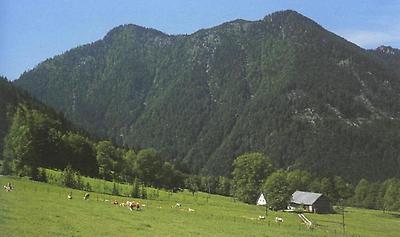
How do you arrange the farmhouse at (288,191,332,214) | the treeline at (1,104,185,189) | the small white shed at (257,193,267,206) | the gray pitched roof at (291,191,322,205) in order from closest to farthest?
the treeline at (1,104,185,189)
the small white shed at (257,193,267,206)
the farmhouse at (288,191,332,214)
the gray pitched roof at (291,191,322,205)

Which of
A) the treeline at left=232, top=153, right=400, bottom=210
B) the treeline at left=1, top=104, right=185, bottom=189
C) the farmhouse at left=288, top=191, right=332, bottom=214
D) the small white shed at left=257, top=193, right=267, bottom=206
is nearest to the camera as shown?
the treeline at left=1, top=104, right=185, bottom=189

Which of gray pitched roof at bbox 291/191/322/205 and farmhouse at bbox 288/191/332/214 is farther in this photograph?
gray pitched roof at bbox 291/191/322/205

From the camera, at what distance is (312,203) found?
122 metres

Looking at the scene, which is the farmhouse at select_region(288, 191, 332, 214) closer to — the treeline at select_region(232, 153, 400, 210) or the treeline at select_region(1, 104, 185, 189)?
the treeline at select_region(232, 153, 400, 210)

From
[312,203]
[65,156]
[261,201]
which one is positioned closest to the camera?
[65,156]

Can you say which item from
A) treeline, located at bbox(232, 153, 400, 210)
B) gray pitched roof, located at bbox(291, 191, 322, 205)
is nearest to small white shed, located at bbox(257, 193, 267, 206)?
treeline, located at bbox(232, 153, 400, 210)

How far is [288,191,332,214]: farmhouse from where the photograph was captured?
398ft

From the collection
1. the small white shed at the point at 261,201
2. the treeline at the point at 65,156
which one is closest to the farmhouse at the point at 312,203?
the small white shed at the point at 261,201

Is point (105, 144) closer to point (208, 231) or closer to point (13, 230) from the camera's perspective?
point (208, 231)

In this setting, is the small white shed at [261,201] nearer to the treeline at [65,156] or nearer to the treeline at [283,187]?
the treeline at [283,187]

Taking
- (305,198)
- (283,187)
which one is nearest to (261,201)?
(283,187)

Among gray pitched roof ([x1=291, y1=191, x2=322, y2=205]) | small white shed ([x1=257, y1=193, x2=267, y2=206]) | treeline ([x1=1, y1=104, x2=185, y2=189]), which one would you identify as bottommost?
small white shed ([x1=257, y1=193, x2=267, y2=206])

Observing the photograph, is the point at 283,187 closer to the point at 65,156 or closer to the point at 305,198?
the point at 305,198

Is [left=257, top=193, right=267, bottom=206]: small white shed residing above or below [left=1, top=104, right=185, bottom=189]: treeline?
below
